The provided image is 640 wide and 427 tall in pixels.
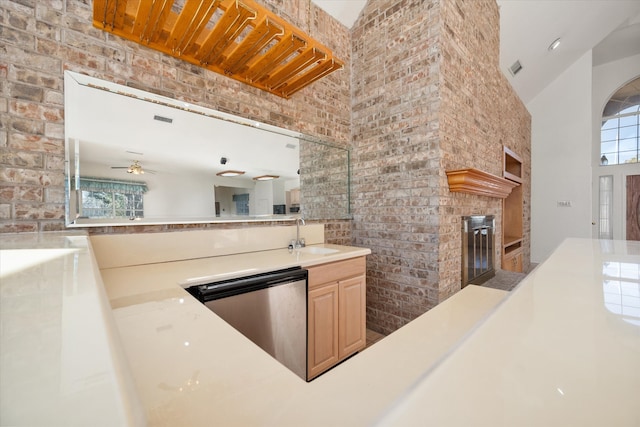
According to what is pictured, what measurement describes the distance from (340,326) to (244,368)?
5.61ft

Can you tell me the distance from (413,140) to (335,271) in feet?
5.04

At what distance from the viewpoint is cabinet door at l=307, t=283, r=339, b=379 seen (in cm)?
189

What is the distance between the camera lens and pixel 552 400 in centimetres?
22

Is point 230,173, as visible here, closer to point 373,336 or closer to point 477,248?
point 373,336

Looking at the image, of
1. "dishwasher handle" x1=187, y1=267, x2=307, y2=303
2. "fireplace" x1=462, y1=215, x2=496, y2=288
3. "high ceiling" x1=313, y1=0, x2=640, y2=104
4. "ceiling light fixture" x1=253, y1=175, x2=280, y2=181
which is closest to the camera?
"dishwasher handle" x1=187, y1=267, x2=307, y2=303

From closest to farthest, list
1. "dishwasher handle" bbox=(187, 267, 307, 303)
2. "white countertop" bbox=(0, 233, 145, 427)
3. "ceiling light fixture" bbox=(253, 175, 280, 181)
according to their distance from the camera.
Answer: "white countertop" bbox=(0, 233, 145, 427) < "dishwasher handle" bbox=(187, 267, 307, 303) < "ceiling light fixture" bbox=(253, 175, 280, 181)

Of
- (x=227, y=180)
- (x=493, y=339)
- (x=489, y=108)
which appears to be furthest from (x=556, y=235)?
(x=493, y=339)

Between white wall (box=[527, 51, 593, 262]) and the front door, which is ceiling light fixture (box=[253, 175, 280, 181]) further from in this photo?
the front door

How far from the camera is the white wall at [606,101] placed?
6.08 metres

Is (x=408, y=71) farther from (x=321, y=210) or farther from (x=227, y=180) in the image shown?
(x=227, y=180)

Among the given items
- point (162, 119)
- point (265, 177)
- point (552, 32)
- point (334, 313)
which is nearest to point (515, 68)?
point (552, 32)

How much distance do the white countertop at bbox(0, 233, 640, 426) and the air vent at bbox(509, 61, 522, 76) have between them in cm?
498

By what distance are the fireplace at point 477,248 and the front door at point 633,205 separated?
5113 mm

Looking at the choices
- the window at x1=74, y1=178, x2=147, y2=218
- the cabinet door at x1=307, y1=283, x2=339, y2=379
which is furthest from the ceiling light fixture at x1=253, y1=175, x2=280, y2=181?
the cabinet door at x1=307, y1=283, x2=339, y2=379
